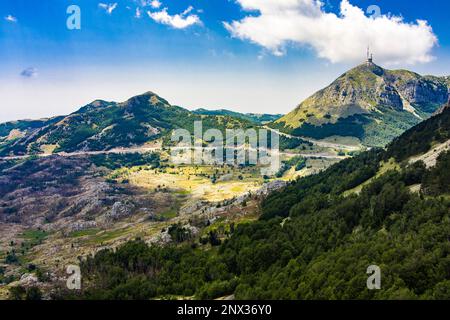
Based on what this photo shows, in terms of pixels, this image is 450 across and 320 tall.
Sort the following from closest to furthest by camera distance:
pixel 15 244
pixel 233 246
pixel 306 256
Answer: pixel 306 256
pixel 233 246
pixel 15 244

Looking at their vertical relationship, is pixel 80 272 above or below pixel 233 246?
below
